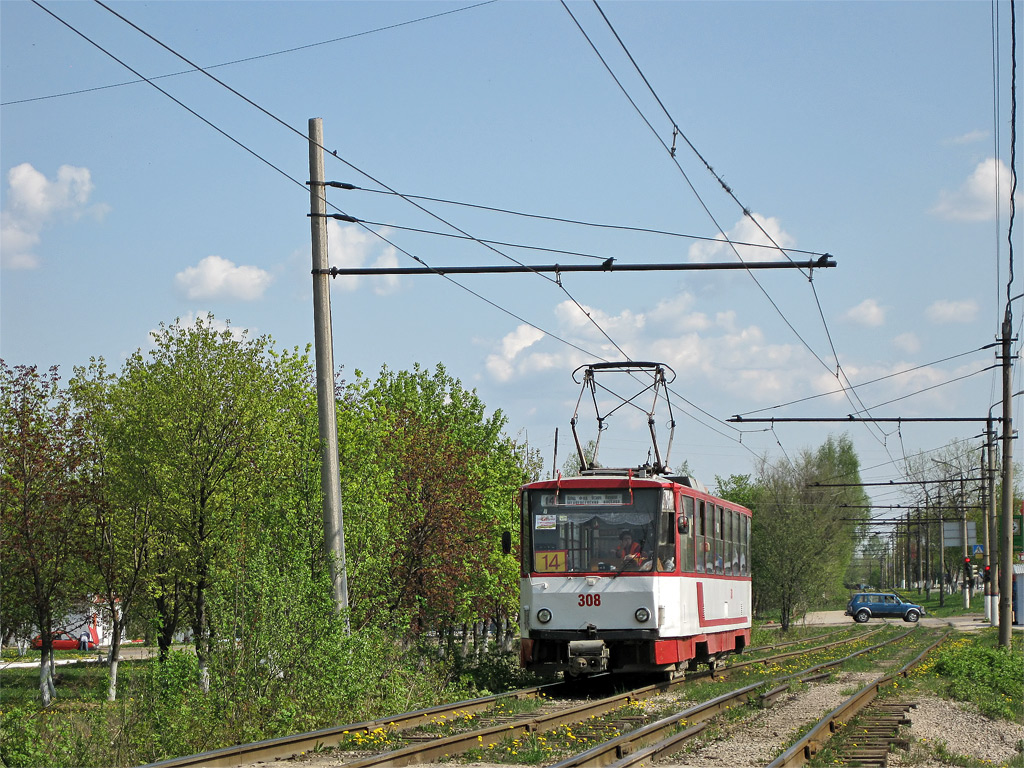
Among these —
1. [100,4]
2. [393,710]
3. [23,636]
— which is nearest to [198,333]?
[23,636]

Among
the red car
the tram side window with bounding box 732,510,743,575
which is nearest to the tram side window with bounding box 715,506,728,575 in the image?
the tram side window with bounding box 732,510,743,575

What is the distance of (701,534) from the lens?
68.1 feet

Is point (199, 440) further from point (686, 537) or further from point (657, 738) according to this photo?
point (657, 738)

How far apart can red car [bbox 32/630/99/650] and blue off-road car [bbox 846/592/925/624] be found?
39.4m

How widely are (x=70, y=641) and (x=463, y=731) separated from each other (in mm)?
59604

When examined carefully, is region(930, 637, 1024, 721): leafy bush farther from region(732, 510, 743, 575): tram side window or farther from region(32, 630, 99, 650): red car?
region(32, 630, 99, 650): red car

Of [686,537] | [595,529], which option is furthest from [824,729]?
[686,537]

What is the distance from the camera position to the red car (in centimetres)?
3434

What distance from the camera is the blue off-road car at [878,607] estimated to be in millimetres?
65500

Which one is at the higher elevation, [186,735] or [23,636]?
[186,735]

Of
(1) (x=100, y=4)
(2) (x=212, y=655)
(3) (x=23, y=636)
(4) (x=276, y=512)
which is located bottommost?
(3) (x=23, y=636)

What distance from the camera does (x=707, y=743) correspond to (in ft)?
42.0

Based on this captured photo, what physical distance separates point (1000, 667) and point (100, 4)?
60.1ft

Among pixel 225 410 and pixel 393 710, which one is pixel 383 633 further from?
pixel 225 410
